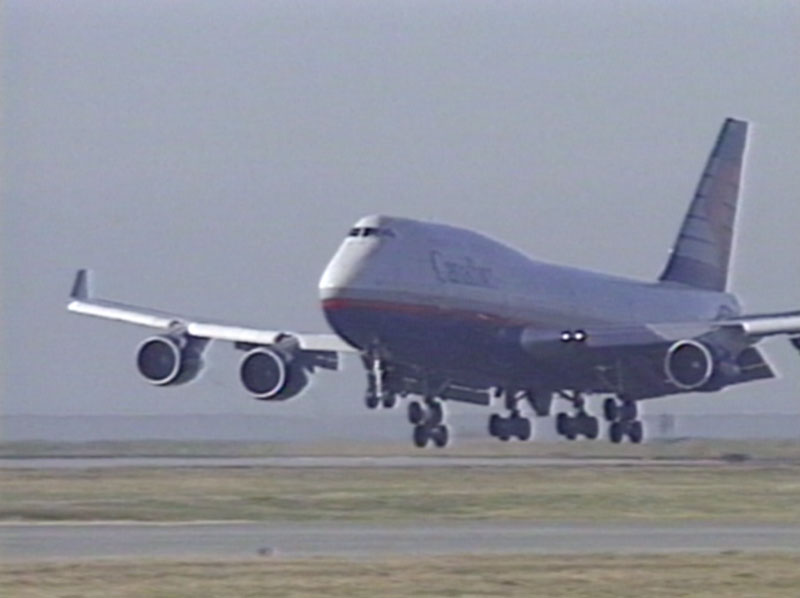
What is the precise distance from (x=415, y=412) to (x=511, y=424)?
13.1 ft

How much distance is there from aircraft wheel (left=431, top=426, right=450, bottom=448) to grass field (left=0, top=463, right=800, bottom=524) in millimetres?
11934

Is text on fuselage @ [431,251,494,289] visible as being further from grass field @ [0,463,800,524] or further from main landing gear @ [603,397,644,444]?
grass field @ [0,463,800,524]

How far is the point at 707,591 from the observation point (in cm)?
2294

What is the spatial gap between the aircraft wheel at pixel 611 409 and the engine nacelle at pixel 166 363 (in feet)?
38.9

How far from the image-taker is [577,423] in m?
67.2

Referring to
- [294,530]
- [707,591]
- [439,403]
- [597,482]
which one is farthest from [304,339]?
[707,591]

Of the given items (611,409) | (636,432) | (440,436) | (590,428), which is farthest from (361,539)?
(611,409)

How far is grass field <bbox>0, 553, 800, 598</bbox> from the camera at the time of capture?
2283 centimetres

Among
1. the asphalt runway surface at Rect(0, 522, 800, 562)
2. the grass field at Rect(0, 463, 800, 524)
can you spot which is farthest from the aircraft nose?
the asphalt runway surface at Rect(0, 522, 800, 562)

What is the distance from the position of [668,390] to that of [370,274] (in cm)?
1080

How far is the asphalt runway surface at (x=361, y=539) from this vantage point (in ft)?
89.9

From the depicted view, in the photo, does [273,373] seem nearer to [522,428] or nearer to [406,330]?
[406,330]

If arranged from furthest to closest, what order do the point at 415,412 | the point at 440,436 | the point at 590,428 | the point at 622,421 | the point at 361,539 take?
the point at 622,421, the point at 590,428, the point at 415,412, the point at 440,436, the point at 361,539

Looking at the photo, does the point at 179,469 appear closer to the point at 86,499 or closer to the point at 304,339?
the point at 86,499
